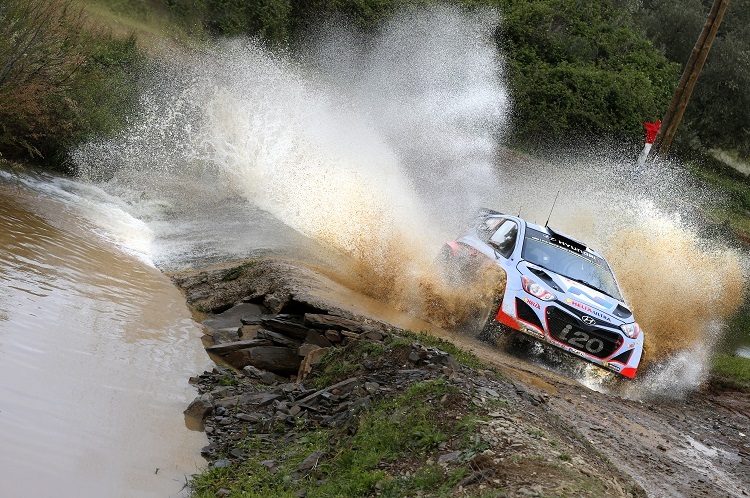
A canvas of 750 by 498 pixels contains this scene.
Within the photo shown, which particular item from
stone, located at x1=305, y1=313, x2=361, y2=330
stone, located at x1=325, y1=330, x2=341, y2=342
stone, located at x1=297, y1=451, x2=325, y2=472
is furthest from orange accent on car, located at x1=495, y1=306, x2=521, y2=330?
stone, located at x1=297, y1=451, x2=325, y2=472

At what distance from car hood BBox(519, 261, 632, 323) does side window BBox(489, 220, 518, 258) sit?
0.45 m

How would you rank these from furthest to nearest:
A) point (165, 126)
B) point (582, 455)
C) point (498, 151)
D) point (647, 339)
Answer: point (498, 151) → point (165, 126) → point (647, 339) → point (582, 455)

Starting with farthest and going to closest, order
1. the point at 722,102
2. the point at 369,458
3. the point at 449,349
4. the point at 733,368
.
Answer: the point at 722,102
the point at 733,368
the point at 449,349
the point at 369,458

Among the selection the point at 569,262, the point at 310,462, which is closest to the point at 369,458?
the point at 310,462

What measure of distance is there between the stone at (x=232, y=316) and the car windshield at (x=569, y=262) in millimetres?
3671

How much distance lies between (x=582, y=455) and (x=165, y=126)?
1617cm

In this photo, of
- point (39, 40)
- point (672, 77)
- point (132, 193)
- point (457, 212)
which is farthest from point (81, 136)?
point (672, 77)

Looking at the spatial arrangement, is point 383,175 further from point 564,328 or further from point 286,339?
point 286,339

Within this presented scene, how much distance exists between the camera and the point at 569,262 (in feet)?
41.1

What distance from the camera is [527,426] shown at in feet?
21.6

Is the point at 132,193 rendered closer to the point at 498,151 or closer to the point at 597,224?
the point at 597,224

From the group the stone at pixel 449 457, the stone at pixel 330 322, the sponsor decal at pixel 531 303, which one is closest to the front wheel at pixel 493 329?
the sponsor decal at pixel 531 303

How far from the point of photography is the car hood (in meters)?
11.3

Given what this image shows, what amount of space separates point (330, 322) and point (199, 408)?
Result: 8.00 ft
